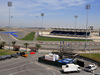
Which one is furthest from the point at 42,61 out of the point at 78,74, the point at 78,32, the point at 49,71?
the point at 78,32

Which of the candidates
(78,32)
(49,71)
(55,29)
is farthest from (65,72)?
(55,29)

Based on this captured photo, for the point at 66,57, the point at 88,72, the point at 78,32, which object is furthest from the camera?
the point at 78,32

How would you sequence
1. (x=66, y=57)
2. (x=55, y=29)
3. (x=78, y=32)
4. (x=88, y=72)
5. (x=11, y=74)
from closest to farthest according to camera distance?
(x=11, y=74) < (x=88, y=72) < (x=66, y=57) < (x=78, y=32) < (x=55, y=29)

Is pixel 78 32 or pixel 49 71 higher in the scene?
pixel 78 32

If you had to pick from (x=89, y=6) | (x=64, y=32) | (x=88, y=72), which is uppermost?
(x=89, y=6)

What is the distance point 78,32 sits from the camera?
103 m

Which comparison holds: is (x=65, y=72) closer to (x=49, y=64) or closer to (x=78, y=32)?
(x=49, y=64)

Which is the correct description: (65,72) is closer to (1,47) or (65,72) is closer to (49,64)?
(49,64)

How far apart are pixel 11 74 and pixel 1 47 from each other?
89.1 feet

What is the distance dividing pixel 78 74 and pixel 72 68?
4.97 feet

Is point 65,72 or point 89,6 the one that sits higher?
point 89,6

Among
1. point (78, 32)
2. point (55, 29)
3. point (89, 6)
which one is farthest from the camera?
point (55, 29)

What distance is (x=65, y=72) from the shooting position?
2180 centimetres

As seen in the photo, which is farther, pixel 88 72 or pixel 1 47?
pixel 1 47
